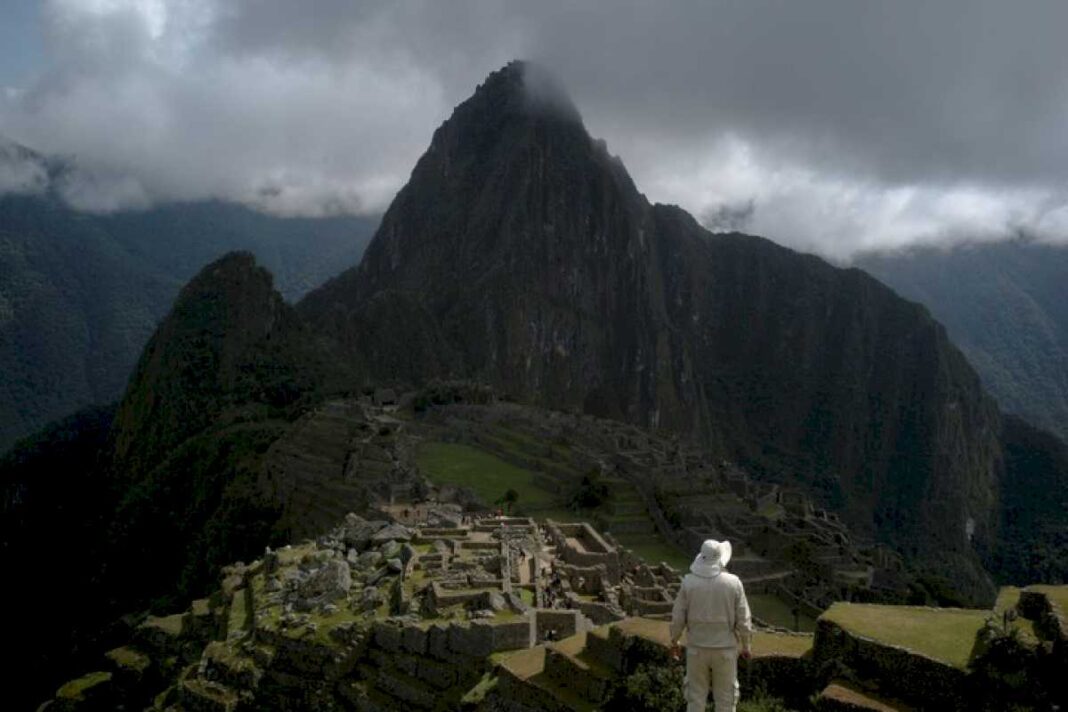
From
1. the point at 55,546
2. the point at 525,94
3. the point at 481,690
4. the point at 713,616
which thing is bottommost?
the point at 55,546

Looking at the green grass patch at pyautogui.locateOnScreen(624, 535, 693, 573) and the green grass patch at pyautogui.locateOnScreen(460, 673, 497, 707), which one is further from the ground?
the green grass patch at pyautogui.locateOnScreen(460, 673, 497, 707)

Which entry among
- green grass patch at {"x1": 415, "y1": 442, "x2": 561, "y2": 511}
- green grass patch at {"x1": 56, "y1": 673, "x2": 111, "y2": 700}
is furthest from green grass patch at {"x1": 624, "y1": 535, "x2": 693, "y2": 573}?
green grass patch at {"x1": 56, "y1": 673, "x2": 111, "y2": 700}

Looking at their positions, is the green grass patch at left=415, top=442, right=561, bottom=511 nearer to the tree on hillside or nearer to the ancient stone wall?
the tree on hillside

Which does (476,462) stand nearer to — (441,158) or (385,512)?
(385,512)

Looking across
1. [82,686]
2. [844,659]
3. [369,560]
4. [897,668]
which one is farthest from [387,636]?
[82,686]

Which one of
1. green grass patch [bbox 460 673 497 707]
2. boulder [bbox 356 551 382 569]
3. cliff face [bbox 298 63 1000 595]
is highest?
cliff face [bbox 298 63 1000 595]

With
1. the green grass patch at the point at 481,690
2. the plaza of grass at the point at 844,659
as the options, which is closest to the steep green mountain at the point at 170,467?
the green grass patch at the point at 481,690

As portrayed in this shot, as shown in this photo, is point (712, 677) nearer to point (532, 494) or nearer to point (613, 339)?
point (532, 494)
